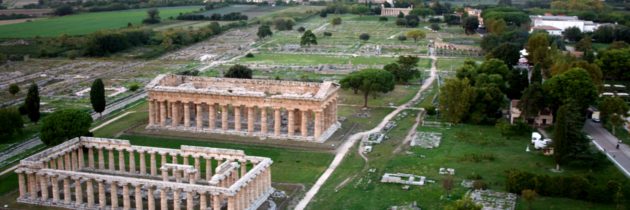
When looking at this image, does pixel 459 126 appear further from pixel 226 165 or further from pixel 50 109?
pixel 50 109

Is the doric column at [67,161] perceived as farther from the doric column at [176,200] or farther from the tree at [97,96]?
the tree at [97,96]

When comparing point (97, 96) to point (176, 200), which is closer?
point (176, 200)

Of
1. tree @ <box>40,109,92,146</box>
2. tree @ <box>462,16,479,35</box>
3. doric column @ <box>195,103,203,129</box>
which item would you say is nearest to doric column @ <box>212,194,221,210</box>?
tree @ <box>40,109,92,146</box>

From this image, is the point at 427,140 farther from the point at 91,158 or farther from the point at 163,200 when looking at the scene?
the point at 91,158

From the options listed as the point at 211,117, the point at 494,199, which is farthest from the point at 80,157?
the point at 494,199

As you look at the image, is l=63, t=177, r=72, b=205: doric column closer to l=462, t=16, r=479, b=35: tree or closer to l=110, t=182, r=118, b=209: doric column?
l=110, t=182, r=118, b=209: doric column

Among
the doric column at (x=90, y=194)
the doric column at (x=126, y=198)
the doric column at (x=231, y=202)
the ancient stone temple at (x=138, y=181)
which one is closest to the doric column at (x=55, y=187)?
the ancient stone temple at (x=138, y=181)

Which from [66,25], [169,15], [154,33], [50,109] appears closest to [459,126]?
[50,109]
